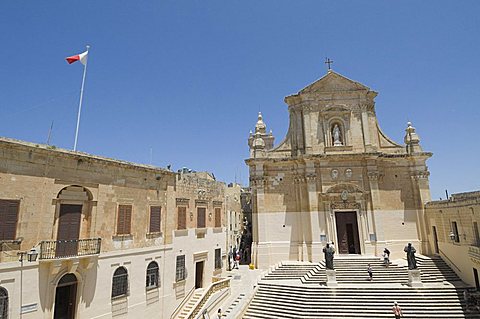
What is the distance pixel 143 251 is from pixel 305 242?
12.3 meters

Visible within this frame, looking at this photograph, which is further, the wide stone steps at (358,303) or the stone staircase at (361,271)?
the stone staircase at (361,271)

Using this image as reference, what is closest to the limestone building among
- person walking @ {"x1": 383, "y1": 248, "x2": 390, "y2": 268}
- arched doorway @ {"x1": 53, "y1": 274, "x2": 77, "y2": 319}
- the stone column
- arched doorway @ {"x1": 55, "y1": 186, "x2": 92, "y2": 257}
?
the stone column

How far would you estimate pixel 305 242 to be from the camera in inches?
870

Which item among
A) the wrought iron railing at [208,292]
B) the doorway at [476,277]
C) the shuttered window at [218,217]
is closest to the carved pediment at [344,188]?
the doorway at [476,277]

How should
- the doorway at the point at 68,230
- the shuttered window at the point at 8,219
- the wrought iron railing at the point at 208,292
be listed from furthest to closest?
the wrought iron railing at the point at 208,292 < the doorway at the point at 68,230 < the shuttered window at the point at 8,219

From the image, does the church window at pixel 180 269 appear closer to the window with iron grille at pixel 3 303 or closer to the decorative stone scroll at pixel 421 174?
the window with iron grille at pixel 3 303

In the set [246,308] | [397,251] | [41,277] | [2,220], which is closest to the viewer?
[2,220]

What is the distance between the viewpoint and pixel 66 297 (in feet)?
41.6

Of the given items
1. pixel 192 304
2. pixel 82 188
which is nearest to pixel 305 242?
pixel 192 304

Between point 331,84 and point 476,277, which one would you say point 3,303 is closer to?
point 476,277

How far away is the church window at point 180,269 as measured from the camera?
57.4 ft

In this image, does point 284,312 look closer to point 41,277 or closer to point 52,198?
point 41,277

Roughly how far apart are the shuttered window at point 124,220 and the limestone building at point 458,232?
18378mm

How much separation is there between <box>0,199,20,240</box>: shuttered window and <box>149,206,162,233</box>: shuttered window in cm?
662
